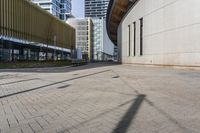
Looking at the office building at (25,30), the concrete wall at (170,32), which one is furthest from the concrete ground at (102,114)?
the office building at (25,30)

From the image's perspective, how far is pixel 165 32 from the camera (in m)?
25.7

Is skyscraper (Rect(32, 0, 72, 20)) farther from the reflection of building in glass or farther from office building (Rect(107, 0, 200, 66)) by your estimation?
office building (Rect(107, 0, 200, 66))

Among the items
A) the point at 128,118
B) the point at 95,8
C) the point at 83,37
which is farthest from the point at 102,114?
the point at 95,8

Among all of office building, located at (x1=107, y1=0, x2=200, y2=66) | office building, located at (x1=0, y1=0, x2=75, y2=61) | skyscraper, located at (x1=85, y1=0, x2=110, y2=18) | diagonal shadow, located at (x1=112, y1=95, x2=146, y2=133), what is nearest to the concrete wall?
office building, located at (x1=107, y1=0, x2=200, y2=66)

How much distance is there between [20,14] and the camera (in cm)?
4172

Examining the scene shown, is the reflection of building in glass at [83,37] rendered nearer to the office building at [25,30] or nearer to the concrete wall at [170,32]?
the office building at [25,30]

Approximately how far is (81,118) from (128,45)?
38143 millimetres

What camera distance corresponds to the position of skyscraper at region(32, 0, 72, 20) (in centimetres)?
11112

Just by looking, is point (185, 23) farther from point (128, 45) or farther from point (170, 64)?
point (128, 45)

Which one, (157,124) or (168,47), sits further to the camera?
(168,47)

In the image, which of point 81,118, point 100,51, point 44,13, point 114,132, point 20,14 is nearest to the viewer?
point 114,132

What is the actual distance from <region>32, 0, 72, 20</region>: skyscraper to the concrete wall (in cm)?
8436

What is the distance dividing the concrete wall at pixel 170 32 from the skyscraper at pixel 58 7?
84365 mm

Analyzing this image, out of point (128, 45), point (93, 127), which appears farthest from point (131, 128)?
point (128, 45)
